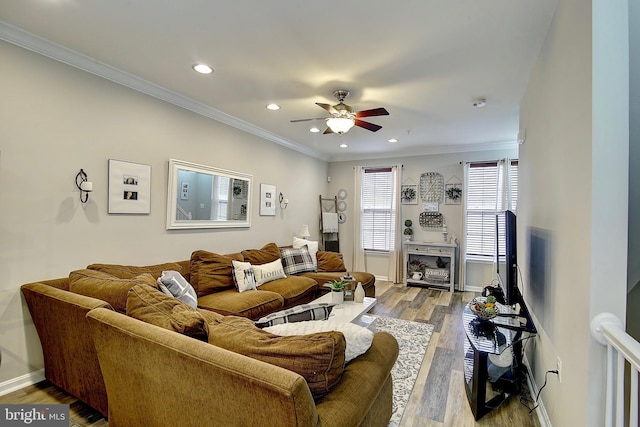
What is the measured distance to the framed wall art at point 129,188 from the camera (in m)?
2.82

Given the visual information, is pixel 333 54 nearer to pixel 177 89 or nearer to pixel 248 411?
pixel 177 89

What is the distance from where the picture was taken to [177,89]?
126 inches

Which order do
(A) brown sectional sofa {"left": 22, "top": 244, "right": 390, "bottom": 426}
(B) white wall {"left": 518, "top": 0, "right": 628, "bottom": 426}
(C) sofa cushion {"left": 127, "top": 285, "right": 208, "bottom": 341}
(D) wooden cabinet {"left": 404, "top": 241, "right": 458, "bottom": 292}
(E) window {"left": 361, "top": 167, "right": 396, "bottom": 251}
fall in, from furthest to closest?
(E) window {"left": 361, "top": 167, "right": 396, "bottom": 251}, (D) wooden cabinet {"left": 404, "top": 241, "right": 458, "bottom": 292}, (C) sofa cushion {"left": 127, "top": 285, "right": 208, "bottom": 341}, (B) white wall {"left": 518, "top": 0, "right": 628, "bottom": 426}, (A) brown sectional sofa {"left": 22, "top": 244, "right": 390, "bottom": 426}

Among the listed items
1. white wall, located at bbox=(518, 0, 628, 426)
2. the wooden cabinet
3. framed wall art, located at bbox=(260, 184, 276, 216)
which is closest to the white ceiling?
white wall, located at bbox=(518, 0, 628, 426)

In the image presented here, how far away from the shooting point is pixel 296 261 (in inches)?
178

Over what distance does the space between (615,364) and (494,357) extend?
125cm

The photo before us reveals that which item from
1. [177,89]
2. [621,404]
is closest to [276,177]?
[177,89]

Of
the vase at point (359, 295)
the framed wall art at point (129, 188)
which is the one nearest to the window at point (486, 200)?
the vase at point (359, 295)

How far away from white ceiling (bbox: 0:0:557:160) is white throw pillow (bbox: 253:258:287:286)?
2019 millimetres

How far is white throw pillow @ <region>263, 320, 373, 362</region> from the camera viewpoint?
1.45 meters

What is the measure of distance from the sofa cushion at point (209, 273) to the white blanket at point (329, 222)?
2.96 m

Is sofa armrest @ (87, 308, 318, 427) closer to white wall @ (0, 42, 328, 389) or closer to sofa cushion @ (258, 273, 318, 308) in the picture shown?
white wall @ (0, 42, 328, 389)

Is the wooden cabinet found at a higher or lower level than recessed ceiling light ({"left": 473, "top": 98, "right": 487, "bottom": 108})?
lower

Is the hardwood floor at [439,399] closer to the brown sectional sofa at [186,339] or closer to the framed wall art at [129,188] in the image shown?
the brown sectional sofa at [186,339]
